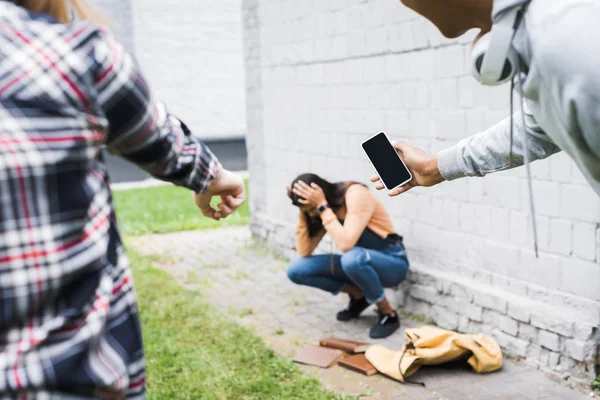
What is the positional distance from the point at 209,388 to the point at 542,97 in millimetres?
3387

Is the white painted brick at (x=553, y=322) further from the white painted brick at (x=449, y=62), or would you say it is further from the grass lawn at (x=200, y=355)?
the white painted brick at (x=449, y=62)

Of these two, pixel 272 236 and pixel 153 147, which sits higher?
pixel 153 147

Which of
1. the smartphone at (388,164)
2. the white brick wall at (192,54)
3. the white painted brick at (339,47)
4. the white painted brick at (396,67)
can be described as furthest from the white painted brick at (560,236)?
the white brick wall at (192,54)

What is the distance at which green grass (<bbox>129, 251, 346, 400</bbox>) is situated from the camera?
4.38 m

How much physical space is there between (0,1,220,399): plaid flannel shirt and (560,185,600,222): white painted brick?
3339mm

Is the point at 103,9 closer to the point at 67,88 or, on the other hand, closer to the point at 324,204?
the point at 324,204

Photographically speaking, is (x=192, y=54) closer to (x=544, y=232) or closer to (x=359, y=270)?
(x=359, y=270)

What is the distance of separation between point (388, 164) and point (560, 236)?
70.3 inches

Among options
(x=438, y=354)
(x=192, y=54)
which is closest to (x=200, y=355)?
(x=438, y=354)

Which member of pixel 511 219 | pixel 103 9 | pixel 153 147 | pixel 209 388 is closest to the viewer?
pixel 153 147

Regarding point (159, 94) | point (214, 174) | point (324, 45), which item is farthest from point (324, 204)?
point (159, 94)

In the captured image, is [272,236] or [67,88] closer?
[67,88]

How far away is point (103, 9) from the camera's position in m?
15.2

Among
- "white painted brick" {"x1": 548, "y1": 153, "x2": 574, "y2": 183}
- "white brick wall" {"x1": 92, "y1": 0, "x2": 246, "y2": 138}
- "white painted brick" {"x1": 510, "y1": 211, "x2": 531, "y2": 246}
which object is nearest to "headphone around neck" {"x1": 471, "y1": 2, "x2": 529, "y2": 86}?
"white painted brick" {"x1": 548, "y1": 153, "x2": 574, "y2": 183}
